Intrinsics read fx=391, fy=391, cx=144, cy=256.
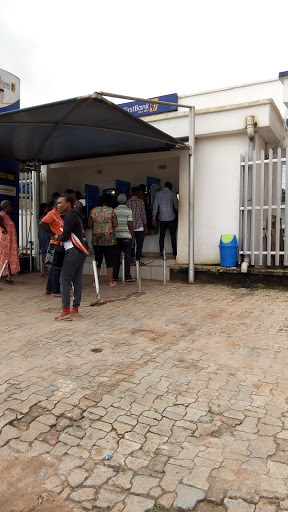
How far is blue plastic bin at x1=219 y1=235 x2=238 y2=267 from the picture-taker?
7.56 meters

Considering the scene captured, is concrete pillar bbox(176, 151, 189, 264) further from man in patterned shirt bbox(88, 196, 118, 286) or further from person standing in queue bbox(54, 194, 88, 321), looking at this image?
person standing in queue bbox(54, 194, 88, 321)

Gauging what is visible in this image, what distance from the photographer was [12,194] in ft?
32.4

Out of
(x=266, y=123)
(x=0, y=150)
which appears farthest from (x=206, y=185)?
(x=0, y=150)

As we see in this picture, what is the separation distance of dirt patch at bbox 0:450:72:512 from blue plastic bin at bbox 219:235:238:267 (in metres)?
5.83

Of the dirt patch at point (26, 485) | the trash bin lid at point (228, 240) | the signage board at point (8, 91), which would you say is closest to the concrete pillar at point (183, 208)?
the trash bin lid at point (228, 240)

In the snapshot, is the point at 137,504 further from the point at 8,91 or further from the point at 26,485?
the point at 8,91

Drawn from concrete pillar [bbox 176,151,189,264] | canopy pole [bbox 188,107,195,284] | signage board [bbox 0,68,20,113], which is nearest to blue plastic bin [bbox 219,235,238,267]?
canopy pole [bbox 188,107,195,284]

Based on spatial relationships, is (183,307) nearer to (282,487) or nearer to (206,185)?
(206,185)

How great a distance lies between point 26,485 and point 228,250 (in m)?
6.04

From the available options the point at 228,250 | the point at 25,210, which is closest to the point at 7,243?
the point at 25,210

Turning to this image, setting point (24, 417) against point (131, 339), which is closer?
point (24, 417)

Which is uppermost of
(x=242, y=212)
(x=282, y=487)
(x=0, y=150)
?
(x=0, y=150)

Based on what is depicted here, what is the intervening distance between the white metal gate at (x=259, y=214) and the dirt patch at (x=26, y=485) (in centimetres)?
579

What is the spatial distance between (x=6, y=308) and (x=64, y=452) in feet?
12.9
